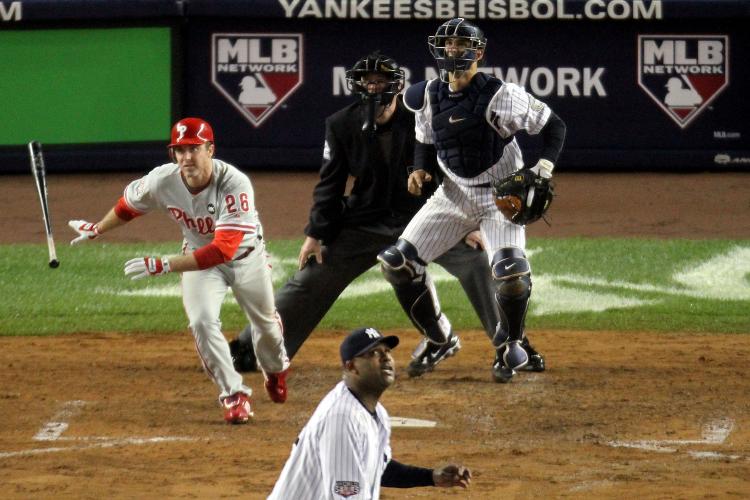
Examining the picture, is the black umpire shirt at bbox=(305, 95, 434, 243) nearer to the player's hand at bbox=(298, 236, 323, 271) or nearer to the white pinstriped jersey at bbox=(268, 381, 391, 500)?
the player's hand at bbox=(298, 236, 323, 271)

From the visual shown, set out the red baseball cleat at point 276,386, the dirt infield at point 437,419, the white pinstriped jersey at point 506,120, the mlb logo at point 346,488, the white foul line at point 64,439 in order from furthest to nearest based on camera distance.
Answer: the red baseball cleat at point 276,386
the white pinstriped jersey at point 506,120
the white foul line at point 64,439
the dirt infield at point 437,419
the mlb logo at point 346,488

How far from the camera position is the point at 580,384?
9.07 m

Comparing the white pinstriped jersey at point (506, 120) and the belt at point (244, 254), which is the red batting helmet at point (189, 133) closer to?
the belt at point (244, 254)

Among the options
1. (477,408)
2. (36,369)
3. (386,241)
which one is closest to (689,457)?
(477,408)

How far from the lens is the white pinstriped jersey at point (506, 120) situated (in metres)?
8.46

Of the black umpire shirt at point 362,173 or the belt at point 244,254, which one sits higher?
the black umpire shirt at point 362,173

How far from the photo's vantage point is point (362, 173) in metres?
9.08

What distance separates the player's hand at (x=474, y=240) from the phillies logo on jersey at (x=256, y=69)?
652cm

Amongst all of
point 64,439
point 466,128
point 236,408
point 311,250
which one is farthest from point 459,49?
point 64,439

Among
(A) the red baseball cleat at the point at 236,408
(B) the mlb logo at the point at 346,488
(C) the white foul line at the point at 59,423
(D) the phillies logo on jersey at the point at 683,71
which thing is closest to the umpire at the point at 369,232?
(A) the red baseball cleat at the point at 236,408

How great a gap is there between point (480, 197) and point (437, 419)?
4.39 ft

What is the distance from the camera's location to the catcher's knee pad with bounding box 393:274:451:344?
8.98 m

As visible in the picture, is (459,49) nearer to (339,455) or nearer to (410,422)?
(410,422)

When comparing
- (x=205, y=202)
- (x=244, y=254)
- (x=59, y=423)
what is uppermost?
(x=205, y=202)
